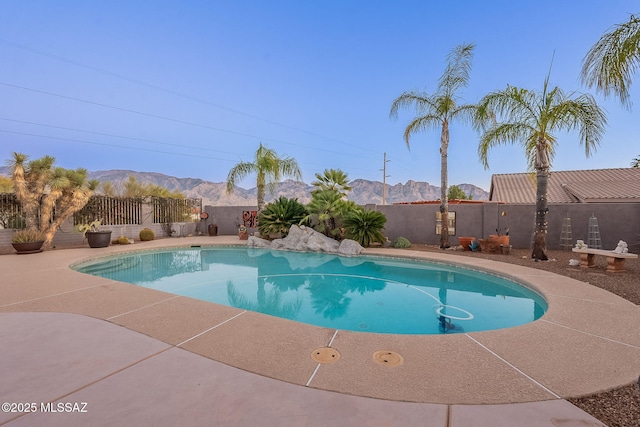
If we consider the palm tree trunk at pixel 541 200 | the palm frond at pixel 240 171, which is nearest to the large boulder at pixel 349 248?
the palm tree trunk at pixel 541 200

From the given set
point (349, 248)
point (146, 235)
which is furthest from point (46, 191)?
point (349, 248)

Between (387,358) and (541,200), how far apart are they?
8474mm

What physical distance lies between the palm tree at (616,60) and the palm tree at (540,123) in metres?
3.01

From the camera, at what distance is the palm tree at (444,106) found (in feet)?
35.9

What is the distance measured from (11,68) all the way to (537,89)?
25715 millimetres

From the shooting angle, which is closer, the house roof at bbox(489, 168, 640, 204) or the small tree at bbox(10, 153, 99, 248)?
the small tree at bbox(10, 153, 99, 248)

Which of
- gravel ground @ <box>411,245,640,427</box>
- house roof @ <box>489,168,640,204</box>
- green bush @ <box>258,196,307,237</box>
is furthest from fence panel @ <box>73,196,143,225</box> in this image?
house roof @ <box>489,168,640,204</box>

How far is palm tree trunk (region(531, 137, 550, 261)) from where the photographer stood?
859 centimetres

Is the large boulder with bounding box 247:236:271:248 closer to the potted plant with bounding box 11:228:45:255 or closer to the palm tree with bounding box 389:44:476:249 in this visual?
the potted plant with bounding box 11:228:45:255

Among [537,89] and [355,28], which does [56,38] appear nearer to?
[355,28]

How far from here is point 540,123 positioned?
8.59 metres

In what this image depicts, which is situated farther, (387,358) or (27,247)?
(27,247)

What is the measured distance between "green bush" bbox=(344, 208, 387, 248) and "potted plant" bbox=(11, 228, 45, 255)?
436 inches

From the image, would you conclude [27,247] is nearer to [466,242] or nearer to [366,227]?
[366,227]
